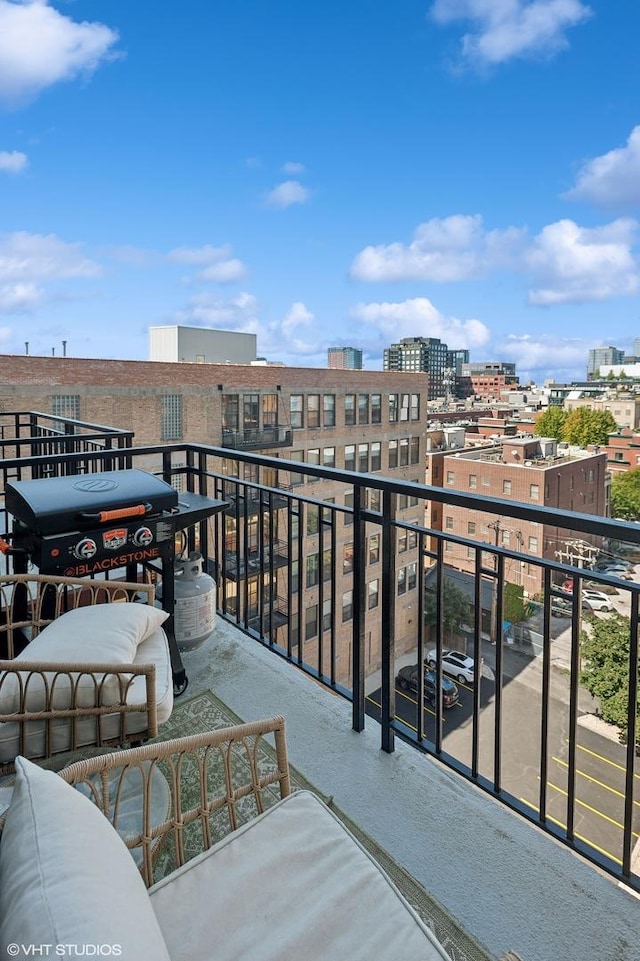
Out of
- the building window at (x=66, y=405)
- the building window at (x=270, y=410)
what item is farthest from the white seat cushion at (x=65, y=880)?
the building window at (x=270, y=410)

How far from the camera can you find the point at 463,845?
154 centimetres

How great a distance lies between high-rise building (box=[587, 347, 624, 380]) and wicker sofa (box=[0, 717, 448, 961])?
152 m

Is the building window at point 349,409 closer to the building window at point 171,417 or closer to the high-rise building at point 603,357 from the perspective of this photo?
the building window at point 171,417

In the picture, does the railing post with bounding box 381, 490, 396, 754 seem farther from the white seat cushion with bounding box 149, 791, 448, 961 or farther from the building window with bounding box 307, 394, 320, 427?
the building window with bounding box 307, 394, 320, 427

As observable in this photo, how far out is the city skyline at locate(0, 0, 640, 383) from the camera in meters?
19.0

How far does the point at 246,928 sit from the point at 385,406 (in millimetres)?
23501

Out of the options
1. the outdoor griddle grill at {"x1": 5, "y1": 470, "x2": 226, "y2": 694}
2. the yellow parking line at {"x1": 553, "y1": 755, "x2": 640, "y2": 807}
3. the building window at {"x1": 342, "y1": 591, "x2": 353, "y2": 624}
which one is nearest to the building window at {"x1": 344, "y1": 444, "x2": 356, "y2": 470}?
the building window at {"x1": 342, "y1": 591, "x2": 353, "y2": 624}

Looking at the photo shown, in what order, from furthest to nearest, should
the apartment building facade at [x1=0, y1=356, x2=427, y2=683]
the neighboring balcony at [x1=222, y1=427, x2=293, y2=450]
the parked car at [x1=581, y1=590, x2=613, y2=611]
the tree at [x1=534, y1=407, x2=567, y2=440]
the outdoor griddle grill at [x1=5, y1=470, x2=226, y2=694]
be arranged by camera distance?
1. the tree at [x1=534, y1=407, x2=567, y2=440]
2. the neighboring balcony at [x1=222, y1=427, x2=293, y2=450]
3. the apartment building facade at [x1=0, y1=356, x2=427, y2=683]
4. the parked car at [x1=581, y1=590, x2=613, y2=611]
5. the outdoor griddle grill at [x1=5, y1=470, x2=226, y2=694]

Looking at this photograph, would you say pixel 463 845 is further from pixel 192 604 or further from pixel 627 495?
pixel 627 495

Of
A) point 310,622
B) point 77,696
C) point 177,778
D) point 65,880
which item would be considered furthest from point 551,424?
point 65,880

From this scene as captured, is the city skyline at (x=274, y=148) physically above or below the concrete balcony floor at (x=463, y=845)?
above

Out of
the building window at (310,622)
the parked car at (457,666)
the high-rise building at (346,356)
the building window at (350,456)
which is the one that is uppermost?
the high-rise building at (346,356)

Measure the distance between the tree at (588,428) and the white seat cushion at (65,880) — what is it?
1837 inches

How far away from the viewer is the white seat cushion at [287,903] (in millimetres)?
853
